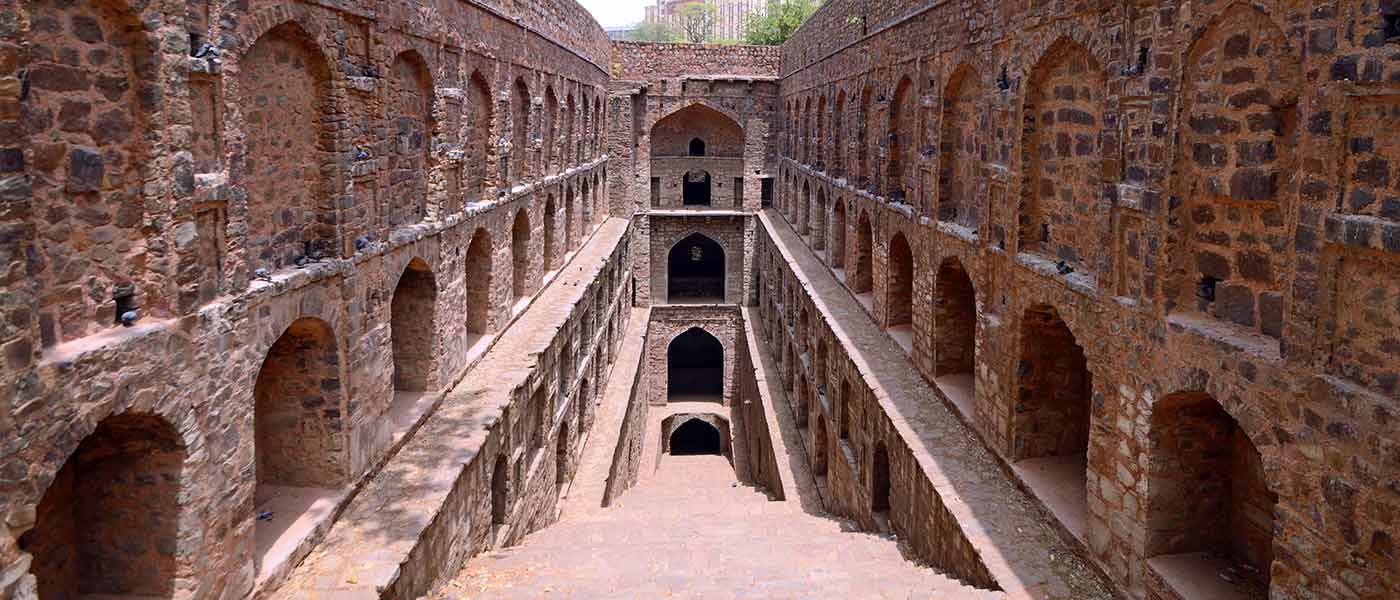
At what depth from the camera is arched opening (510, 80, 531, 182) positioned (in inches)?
570

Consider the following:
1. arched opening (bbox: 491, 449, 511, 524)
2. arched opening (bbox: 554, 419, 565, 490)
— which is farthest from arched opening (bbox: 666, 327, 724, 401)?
arched opening (bbox: 491, 449, 511, 524)

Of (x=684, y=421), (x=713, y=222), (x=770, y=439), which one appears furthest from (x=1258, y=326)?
(x=713, y=222)

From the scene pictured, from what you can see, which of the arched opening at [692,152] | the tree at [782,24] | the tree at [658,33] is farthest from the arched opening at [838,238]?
the tree at [658,33]

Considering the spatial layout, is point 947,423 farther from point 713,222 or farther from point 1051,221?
point 713,222

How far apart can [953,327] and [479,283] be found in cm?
599

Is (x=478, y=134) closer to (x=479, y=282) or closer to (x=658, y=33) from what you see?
(x=479, y=282)

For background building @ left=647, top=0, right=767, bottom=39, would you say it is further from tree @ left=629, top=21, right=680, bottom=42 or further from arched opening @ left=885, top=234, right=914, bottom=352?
arched opening @ left=885, top=234, right=914, bottom=352

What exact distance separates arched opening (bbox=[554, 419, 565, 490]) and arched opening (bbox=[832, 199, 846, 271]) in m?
6.09

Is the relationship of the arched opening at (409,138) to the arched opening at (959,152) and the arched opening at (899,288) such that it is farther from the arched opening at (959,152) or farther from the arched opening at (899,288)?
the arched opening at (899,288)

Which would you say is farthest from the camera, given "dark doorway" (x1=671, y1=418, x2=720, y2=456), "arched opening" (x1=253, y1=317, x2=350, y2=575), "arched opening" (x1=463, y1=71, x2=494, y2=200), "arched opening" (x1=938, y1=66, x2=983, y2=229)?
"dark doorway" (x1=671, y1=418, x2=720, y2=456)

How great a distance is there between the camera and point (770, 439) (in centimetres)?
1784

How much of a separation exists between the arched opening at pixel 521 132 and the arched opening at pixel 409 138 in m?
4.28

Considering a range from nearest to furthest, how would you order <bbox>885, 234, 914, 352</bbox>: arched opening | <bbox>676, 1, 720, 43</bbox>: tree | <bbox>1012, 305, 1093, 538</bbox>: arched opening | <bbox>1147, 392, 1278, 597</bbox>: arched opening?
1. <bbox>1147, 392, 1278, 597</bbox>: arched opening
2. <bbox>1012, 305, 1093, 538</bbox>: arched opening
3. <bbox>885, 234, 914, 352</bbox>: arched opening
4. <bbox>676, 1, 720, 43</bbox>: tree

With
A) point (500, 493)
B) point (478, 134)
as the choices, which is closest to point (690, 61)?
point (478, 134)
